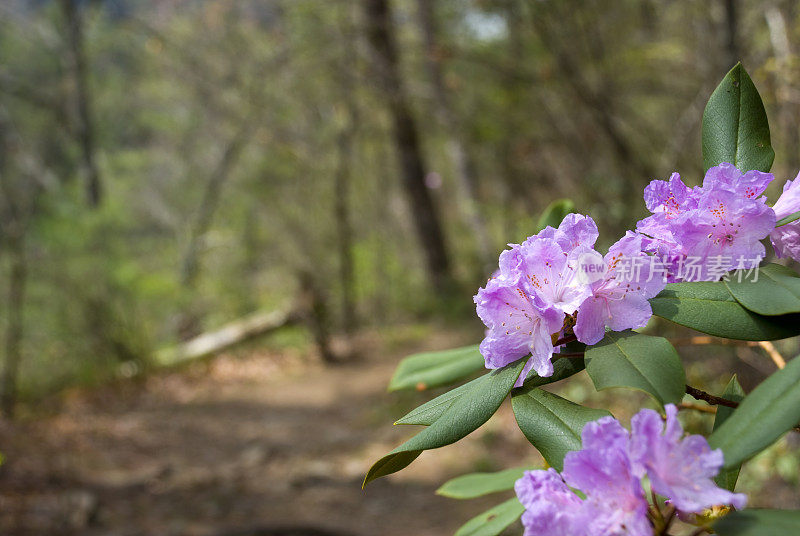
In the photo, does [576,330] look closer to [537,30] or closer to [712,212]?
[712,212]

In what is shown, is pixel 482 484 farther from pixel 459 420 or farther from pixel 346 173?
pixel 346 173

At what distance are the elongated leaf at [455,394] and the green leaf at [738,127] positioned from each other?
12.7 inches

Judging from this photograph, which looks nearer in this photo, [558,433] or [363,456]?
[558,433]

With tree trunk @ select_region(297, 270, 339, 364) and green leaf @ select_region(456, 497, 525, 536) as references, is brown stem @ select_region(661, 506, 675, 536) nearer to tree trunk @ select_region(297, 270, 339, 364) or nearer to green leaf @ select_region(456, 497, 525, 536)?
green leaf @ select_region(456, 497, 525, 536)

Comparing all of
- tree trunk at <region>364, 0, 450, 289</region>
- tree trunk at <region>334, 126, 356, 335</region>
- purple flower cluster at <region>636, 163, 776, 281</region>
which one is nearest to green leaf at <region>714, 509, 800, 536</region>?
purple flower cluster at <region>636, 163, 776, 281</region>

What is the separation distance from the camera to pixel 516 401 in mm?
697

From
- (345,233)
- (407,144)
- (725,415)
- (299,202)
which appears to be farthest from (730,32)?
(299,202)

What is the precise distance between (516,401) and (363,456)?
4.11m

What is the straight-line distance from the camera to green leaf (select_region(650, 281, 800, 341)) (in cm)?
62

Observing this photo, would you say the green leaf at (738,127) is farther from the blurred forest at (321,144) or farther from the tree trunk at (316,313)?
the tree trunk at (316,313)

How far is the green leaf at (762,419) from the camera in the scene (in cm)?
50

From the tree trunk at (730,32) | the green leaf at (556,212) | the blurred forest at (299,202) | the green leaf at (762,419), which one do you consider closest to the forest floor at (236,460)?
the blurred forest at (299,202)

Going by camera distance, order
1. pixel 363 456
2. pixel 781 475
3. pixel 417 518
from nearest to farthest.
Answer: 1. pixel 781 475
2. pixel 417 518
3. pixel 363 456

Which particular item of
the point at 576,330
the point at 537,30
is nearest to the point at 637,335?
the point at 576,330
